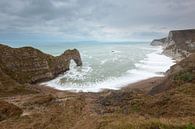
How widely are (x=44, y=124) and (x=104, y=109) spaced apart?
15.2ft

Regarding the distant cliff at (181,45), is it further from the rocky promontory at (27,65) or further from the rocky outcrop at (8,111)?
the rocky outcrop at (8,111)

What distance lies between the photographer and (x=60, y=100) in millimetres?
21422

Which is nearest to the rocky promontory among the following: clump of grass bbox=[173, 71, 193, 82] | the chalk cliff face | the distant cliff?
the chalk cliff face

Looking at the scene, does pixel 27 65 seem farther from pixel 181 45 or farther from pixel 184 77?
pixel 181 45

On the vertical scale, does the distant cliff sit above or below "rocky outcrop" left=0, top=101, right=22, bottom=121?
above

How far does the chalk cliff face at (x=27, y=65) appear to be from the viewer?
39250mm

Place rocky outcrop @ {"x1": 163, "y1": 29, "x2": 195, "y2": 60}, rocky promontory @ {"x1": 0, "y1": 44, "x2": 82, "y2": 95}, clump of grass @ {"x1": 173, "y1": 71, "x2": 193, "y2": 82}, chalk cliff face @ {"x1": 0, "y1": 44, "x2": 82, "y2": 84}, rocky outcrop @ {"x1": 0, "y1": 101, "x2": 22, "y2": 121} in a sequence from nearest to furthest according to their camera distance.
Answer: rocky outcrop @ {"x1": 0, "y1": 101, "x2": 22, "y2": 121}
clump of grass @ {"x1": 173, "y1": 71, "x2": 193, "y2": 82}
rocky promontory @ {"x1": 0, "y1": 44, "x2": 82, "y2": 95}
chalk cliff face @ {"x1": 0, "y1": 44, "x2": 82, "y2": 84}
rocky outcrop @ {"x1": 163, "y1": 29, "x2": 195, "y2": 60}

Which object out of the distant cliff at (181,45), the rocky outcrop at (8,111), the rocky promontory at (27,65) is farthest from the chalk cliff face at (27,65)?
the distant cliff at (181,45)

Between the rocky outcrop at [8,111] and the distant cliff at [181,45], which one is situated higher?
the distant cliff at [181,45]

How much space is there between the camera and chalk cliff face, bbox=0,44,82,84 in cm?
3925

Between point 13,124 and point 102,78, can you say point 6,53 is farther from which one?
point 13,124

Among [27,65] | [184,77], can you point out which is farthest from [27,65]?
[184,77]

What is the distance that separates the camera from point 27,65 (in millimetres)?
42250

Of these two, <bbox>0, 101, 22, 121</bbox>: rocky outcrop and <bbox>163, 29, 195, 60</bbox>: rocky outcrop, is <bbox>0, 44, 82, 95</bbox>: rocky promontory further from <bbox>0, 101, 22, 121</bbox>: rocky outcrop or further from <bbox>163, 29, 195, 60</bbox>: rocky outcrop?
<bbox>163, 29, 195, 60</bbox>: rocky outcrop
